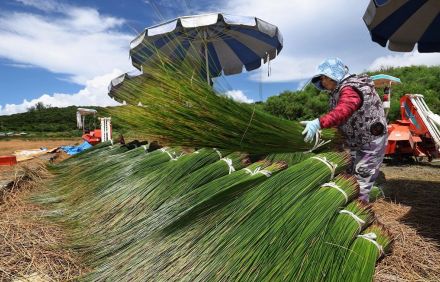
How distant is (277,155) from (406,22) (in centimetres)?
344

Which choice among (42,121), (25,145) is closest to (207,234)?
(25,145)

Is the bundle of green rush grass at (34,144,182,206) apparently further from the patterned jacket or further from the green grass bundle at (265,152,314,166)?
the patterned jacket

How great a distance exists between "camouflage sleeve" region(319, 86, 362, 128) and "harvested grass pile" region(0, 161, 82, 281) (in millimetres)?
1553

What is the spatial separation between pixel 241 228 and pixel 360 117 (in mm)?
1298

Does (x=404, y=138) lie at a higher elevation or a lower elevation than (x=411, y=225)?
higher

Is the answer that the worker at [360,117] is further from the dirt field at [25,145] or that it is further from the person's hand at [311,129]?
the dirt field at [25,145]

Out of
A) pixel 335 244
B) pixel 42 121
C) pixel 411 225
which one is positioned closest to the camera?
pixel 335 244

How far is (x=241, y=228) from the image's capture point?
173 cm

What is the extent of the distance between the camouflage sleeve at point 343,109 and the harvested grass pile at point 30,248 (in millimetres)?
1553

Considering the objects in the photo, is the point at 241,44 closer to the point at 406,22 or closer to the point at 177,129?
the point at 406,22

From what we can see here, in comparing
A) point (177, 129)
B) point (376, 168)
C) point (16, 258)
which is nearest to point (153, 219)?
point (177, 129)

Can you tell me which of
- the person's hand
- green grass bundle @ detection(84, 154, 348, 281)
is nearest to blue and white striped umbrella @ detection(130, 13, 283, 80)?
the person's hand

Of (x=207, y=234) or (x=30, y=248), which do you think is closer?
(x=207, y=234)

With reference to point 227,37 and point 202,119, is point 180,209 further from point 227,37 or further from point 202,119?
point 227,37
